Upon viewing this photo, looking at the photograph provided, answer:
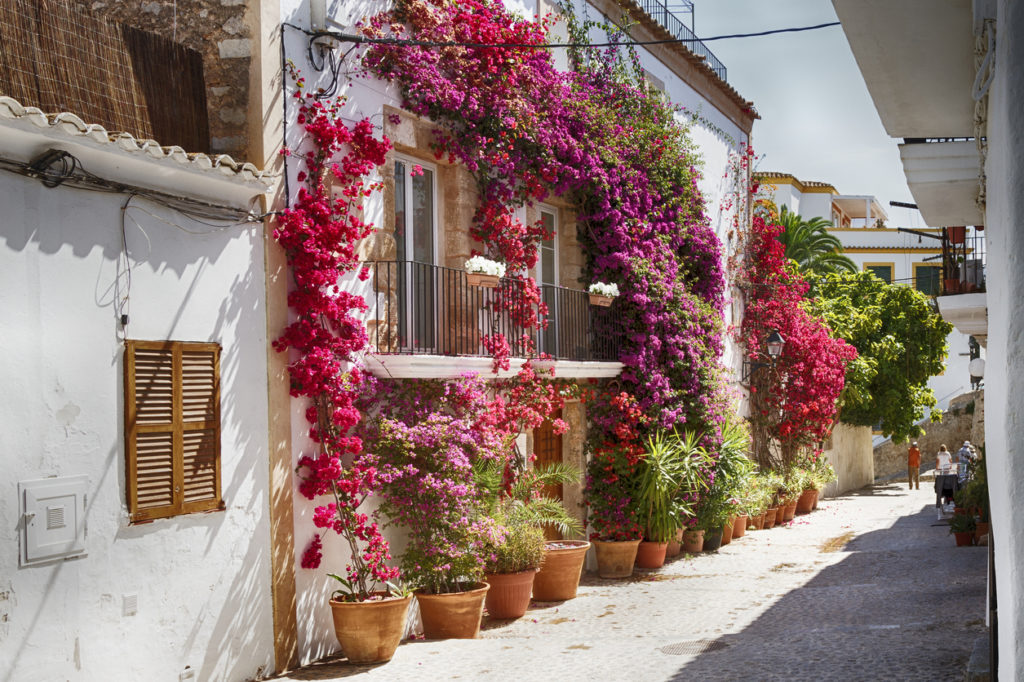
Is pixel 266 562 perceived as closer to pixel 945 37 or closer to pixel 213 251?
pixel 213 251

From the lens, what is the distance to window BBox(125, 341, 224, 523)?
23.1 ft

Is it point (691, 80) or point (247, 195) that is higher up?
point (691, 80)

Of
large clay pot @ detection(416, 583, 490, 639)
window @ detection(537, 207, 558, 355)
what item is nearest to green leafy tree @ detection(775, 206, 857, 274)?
window @ detection(537, 207, 558, 355)

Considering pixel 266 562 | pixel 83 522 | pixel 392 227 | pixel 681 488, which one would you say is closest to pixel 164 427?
pixel 83 522

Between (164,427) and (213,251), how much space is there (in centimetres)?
142

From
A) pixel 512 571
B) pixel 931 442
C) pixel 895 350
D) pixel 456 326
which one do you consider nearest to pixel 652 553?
pixel 512 571

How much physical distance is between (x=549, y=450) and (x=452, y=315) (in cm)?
354

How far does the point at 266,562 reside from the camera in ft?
26.4

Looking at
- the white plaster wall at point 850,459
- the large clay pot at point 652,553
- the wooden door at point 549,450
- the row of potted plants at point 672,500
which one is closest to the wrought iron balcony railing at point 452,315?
the wooden door at point 549,450

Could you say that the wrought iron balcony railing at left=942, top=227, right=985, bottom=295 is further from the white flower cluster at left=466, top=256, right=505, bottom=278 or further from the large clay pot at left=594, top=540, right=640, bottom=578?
the white flower cluster at left=466, top=256, right=505, bottom=278

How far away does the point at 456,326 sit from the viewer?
10.9 meters

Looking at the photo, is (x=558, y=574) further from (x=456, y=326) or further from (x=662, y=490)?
(x=456, y=326)

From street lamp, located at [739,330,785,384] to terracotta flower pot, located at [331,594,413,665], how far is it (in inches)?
449

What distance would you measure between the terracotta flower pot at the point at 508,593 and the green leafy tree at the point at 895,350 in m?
18.9
